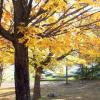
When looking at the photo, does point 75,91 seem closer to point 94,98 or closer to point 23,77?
point 94,98

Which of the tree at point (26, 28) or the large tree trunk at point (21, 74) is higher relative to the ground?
the tree at point (26, 28)

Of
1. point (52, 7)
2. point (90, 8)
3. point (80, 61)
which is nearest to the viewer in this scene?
point (52, 7)

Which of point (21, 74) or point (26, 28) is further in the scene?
point (21, 74)

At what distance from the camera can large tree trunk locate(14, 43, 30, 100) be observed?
9.62m

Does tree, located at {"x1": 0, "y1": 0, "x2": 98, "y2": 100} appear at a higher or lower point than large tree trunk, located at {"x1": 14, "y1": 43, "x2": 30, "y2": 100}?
higher

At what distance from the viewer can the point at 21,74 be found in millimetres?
9695

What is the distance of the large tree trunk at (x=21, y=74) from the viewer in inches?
379

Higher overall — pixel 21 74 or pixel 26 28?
pixel 26 28

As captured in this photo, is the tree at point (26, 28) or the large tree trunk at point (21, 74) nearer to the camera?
the tree at point (26, 28)

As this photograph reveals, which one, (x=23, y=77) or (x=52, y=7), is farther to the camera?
(x=23, y=77)

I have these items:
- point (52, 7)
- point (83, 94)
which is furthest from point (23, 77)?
point (83, 94)

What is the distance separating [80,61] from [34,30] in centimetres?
1327

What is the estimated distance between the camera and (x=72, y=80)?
37.9 m

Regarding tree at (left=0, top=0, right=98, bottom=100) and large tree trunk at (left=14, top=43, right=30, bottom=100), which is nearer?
tree at (left=0, top=0, right=98, bottom=100)
